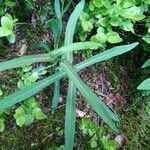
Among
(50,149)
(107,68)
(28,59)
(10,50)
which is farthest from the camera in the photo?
(107,68)

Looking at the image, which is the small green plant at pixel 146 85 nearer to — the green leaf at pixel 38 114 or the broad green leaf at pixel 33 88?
the broad green leaf at pixel 33 88

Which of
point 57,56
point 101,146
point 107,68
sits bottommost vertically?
Answer: point 101,146

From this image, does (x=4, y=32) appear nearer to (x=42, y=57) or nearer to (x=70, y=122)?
(x=42, y=57)

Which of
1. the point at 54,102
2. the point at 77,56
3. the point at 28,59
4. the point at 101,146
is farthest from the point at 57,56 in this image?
the point at 101,146

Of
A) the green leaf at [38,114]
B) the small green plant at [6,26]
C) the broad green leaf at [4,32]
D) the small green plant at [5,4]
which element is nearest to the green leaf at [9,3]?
the small green plant at [5,4]

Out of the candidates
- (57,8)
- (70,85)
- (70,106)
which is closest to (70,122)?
(70,106)

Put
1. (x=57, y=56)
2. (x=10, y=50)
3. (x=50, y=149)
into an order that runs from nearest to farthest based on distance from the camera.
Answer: (x=57, y=56) → (x=50, y=149) → (x=10, y=50)

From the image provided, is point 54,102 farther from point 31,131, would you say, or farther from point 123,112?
point 123,112

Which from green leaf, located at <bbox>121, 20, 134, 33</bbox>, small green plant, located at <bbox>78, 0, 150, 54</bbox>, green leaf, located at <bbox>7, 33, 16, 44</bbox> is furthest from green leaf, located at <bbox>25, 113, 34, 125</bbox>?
green leaf, located at <bbox>121, 20, 134, 33</bbox>
